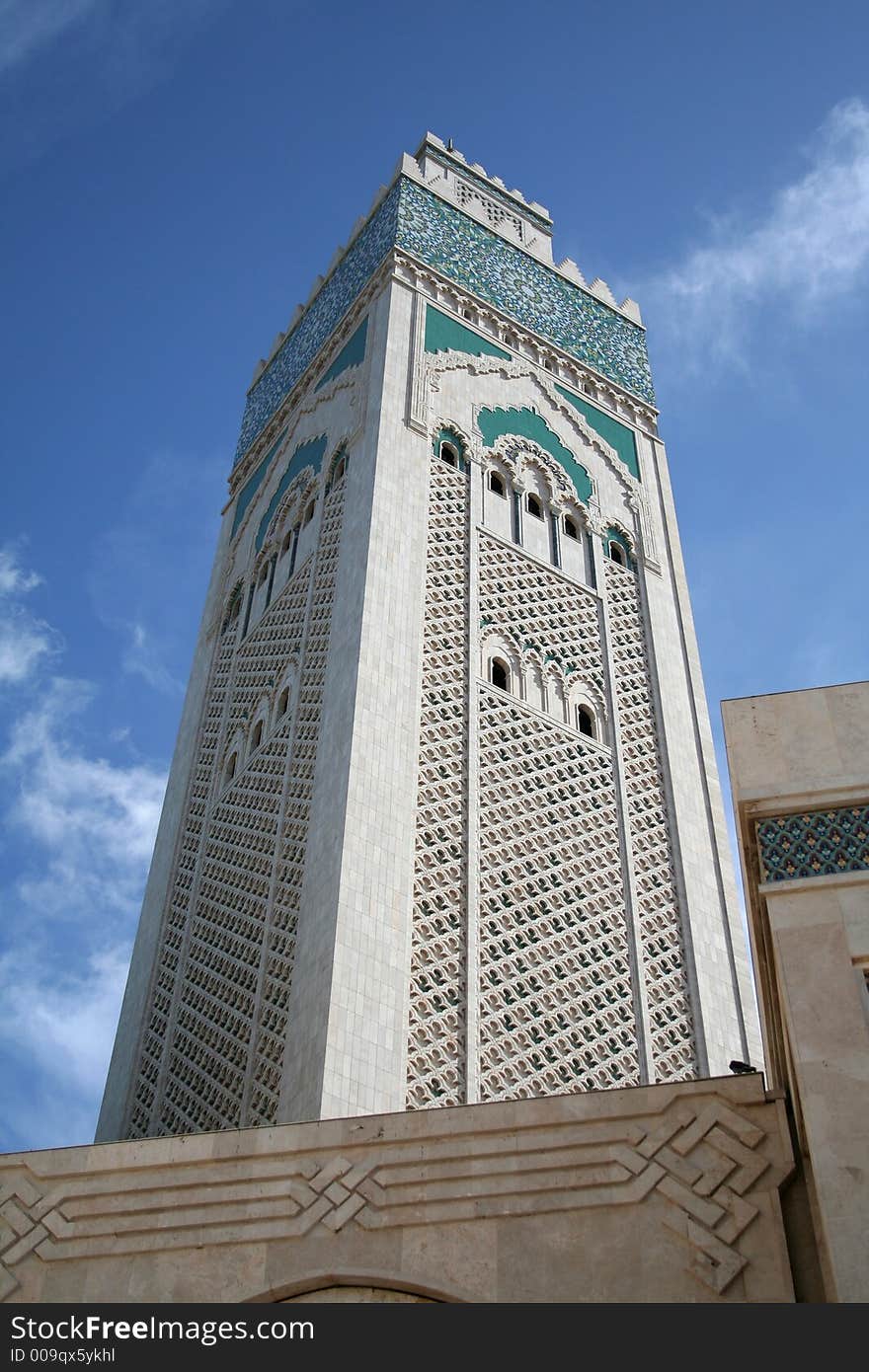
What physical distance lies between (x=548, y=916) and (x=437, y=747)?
116 centimetres

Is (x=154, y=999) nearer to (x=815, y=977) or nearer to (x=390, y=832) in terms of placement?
(x=390, y=832)

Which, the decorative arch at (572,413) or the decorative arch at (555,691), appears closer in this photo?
the decorative arch at (555,691)

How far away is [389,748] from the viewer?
28.7 feet

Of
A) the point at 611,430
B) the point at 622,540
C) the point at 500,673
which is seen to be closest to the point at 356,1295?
the point at 500,673

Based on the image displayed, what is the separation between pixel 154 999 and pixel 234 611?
3.66 meters

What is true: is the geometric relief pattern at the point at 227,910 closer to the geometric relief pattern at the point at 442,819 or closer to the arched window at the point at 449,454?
the geometric relief pattern at the point at 442,819

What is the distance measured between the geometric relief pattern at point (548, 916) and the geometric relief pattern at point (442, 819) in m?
0.16

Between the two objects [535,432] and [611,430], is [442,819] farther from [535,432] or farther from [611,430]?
[611,430]

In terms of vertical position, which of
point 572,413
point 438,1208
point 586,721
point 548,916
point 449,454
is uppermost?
point 572,413

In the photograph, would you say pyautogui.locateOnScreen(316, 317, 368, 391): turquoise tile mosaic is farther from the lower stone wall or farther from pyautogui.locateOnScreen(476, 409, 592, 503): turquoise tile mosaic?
the lower stone wall

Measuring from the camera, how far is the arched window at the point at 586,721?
10.1 meters

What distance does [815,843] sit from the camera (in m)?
4.42

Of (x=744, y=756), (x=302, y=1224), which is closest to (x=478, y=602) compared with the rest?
(x=744, y=756)

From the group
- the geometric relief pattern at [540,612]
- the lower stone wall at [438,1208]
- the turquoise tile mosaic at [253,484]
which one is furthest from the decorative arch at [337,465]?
the lower stone wall at [438,1208]
